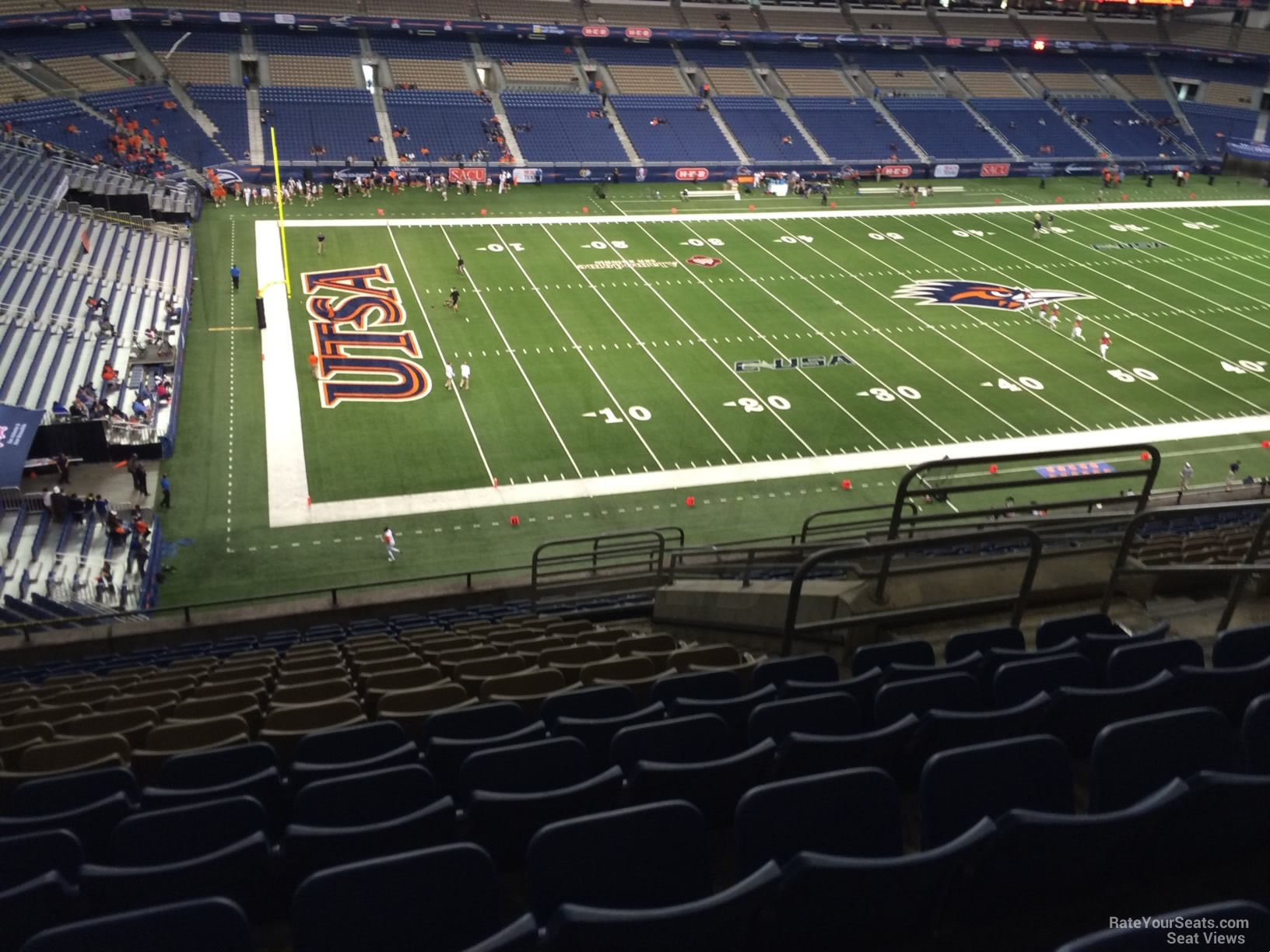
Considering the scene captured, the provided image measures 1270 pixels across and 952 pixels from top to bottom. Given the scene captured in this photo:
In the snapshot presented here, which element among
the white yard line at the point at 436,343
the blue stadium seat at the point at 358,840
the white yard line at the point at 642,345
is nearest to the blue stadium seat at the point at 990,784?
the blue stadium seat at the point at 358,840

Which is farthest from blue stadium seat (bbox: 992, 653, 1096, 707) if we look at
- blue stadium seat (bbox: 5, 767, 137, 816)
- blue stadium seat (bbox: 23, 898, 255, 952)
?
blue stadium seat (bbox: 5, 767, 137, 816)

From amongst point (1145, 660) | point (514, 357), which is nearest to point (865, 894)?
point (1145, 660)

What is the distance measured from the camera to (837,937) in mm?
3619

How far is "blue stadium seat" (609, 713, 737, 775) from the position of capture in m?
5.18

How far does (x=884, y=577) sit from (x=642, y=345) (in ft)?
73.9

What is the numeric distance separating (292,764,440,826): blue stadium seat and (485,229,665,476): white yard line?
18.1 m

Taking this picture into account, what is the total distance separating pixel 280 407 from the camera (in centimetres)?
2528

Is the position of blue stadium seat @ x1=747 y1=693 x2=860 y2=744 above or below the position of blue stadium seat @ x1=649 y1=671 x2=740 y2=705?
above

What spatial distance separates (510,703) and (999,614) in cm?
460

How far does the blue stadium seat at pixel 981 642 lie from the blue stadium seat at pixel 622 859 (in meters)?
3.57

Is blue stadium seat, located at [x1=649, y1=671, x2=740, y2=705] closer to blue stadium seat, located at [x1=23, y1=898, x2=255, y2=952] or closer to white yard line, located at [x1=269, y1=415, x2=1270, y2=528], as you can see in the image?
blue stadium seat, located at [x1=23, y1=898, x2=255, y2=952]

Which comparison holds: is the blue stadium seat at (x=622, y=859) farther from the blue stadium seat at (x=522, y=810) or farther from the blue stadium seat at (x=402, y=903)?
the blue stadium seat at (x=522, y=810)

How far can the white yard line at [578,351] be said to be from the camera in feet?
80.3

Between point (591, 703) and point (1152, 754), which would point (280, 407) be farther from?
point (1152, 754)
